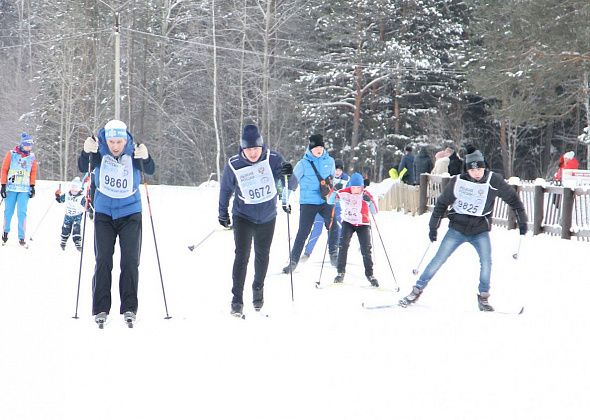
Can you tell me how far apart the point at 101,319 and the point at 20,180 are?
6849mm

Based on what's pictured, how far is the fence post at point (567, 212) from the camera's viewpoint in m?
14.1

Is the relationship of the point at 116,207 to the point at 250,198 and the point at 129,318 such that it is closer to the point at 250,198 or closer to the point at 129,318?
Answer: the point at 129,318

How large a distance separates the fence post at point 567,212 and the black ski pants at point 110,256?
30.3 feet

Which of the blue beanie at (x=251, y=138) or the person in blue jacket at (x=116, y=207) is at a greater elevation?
the blue beanie at (x=251, y=138)

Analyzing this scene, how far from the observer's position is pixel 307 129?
3866 cm

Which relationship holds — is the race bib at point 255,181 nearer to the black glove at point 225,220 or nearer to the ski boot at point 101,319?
the black glove at point 225,220

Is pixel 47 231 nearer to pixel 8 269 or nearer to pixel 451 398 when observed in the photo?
pixel 8 269

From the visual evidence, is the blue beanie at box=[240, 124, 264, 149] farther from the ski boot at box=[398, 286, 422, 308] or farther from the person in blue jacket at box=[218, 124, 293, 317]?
the ski boot at box=[398, 286, 422, 308]

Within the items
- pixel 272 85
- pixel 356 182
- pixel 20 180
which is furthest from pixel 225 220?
pixel 272 85

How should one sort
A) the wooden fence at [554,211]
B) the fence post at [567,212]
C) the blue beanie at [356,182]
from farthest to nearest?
the fence post at [567,212] < the wooden fence at [554,211] < the blue beanie at [356,182]

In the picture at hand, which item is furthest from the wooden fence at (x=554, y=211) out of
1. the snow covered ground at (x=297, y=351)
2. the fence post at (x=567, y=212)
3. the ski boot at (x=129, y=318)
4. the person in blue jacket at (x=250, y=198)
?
the ski boot at (x=129, y=318)

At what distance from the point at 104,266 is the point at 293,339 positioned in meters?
1.66

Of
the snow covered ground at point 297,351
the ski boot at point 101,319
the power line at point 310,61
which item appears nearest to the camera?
the snow covered ground at point 297,351

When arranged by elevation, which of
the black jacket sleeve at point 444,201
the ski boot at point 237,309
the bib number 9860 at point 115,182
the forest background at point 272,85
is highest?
the forest background at point 272,85
